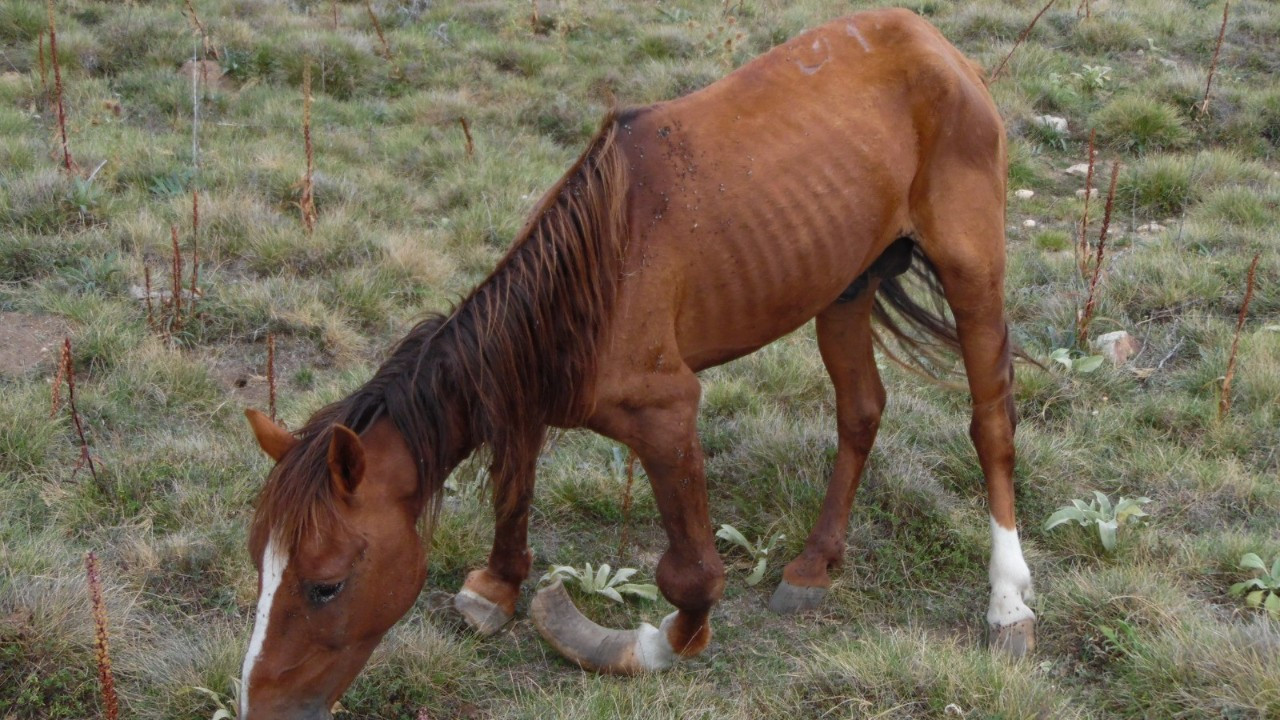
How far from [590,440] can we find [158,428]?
1.74 meters

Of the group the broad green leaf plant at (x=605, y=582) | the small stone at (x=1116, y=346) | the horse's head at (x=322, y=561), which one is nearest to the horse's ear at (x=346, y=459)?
the horse's head at (x=322, y=561)

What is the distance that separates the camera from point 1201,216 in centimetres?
645

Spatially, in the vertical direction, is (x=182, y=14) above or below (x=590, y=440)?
above

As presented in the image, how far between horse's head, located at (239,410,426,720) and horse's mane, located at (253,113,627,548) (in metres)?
0.09

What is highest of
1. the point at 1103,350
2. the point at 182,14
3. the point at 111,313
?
the point at 182,14

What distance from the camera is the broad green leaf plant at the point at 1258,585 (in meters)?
3.38

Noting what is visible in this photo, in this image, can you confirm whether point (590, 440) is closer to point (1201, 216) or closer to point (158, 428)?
point (158, 428)

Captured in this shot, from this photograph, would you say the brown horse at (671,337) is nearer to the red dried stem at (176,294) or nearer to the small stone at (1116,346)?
the small stone at (1116,346)

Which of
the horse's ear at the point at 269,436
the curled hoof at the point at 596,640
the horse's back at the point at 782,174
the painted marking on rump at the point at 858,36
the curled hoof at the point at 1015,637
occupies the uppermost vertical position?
the painted marking on rump at the point at 858,36

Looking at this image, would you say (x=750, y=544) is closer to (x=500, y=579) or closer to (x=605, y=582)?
(x=605, y=582)

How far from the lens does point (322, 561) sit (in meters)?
2.41

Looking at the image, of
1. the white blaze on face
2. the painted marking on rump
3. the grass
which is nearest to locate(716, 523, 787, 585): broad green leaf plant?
the grass

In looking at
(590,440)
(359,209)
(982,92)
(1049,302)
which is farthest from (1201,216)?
(359,209)

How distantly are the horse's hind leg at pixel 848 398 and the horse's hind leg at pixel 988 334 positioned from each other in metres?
0.37
